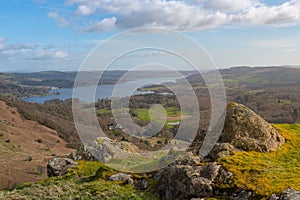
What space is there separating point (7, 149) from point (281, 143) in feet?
255

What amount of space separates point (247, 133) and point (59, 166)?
1149 centimetres

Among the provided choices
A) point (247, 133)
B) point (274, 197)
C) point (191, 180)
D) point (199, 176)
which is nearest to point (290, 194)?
point (274, 197)

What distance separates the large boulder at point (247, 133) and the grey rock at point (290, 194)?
5337 mm

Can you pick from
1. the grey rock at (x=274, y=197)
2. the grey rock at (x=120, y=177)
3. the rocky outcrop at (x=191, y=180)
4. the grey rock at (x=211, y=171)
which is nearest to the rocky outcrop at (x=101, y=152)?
the grey rock at (x=120, y=177)

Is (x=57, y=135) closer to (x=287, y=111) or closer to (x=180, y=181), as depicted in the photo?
(x=287, y=111)

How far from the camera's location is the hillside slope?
156 feet

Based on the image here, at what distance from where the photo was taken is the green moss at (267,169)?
11773mm

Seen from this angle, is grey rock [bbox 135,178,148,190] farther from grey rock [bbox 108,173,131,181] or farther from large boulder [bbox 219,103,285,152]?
large boulder [bbox 219,103,285,152]

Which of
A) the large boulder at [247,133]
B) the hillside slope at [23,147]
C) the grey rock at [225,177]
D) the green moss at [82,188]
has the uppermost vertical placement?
the large boulder at [247,133]

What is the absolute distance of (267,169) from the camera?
43.9 feet

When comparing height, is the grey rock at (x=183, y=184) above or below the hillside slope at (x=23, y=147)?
above

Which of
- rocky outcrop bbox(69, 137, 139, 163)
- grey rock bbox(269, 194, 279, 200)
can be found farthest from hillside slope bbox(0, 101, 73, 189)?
grey rock bbox(269, 194, 279, 200)

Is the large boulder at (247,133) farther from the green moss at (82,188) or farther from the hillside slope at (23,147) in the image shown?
the hillside slope at (23,147)

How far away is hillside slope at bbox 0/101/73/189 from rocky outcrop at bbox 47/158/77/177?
70.8 feet
